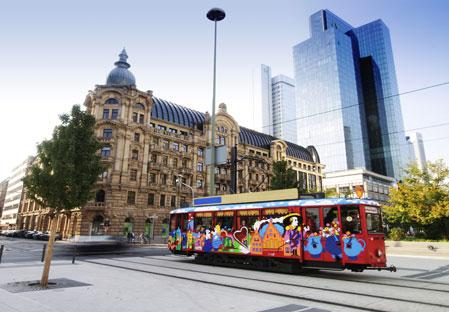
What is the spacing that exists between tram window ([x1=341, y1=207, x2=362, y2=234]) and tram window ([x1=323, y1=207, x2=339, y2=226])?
301mm

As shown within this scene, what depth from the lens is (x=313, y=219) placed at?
1405 centimetres

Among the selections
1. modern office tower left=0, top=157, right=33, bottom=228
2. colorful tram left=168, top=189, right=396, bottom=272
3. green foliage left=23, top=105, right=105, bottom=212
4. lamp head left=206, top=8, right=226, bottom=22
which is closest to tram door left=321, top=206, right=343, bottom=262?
colorful tram left=168, top=189, right=396, bottom=272

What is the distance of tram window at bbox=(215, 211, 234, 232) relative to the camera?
17.1 meters

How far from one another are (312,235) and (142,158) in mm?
39368

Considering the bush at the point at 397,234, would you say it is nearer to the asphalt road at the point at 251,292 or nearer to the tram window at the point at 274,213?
the asphalt road at the point at 251,292

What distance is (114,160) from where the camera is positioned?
45938mm

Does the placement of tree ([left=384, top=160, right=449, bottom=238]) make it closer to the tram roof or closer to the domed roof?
the tram roof

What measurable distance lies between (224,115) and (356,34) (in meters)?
126

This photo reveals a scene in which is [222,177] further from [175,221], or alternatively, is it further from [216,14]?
[216,14]

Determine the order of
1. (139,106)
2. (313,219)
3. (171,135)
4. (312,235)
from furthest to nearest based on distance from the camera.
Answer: (171,135) → (139,106) → (313,219) → (312,235)

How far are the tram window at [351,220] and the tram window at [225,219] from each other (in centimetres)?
615

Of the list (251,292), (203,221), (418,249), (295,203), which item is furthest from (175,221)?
(418,249)

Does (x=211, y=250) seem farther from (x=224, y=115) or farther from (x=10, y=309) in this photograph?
(x=224, y=115)

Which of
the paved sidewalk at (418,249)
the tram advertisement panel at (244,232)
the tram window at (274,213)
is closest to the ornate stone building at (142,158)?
the paved sidewalk at (418,249)
